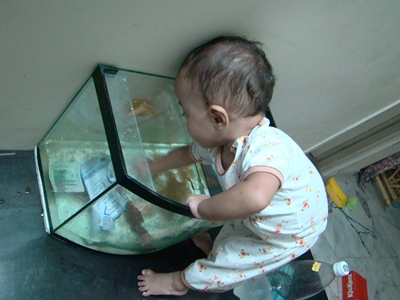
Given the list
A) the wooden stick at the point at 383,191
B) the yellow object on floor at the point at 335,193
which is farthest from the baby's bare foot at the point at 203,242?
the wooden stick at the point at 383,191

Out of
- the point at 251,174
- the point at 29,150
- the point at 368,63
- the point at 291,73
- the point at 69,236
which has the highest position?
the point at 368,63

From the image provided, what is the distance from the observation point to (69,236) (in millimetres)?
994

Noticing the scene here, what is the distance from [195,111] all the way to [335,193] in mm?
1256

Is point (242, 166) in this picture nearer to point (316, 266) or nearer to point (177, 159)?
point (177, 159)

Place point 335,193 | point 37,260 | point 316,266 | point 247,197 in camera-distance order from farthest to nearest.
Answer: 1. point 335,193
2. point 316,266
3. point 37,260
4. point 247,197

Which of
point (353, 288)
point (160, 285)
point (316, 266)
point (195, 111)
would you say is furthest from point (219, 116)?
point (353, 288)

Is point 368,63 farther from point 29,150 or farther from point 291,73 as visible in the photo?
point 29,150

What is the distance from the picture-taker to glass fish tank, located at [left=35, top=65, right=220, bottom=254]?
778 mm

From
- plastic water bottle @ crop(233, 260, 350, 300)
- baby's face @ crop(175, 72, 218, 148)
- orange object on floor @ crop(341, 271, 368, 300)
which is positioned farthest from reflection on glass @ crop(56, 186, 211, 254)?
orange object on floor @ crop(341, 271, 368, 300)

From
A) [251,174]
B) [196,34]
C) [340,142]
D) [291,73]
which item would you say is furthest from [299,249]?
[340,142]

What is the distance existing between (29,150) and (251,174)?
0.78 metres

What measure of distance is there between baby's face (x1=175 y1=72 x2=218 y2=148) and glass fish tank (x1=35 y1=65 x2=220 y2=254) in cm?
16

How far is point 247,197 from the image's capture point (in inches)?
25.5

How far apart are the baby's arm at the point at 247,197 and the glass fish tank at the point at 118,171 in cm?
13
